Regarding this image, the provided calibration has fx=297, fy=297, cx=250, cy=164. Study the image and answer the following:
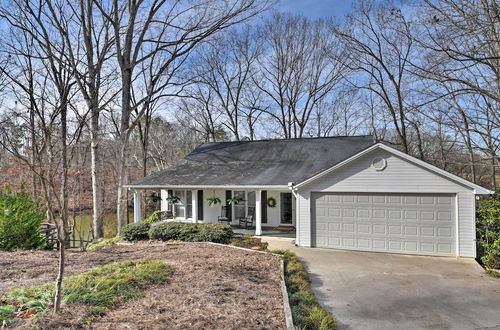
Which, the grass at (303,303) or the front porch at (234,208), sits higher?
the front porch at (234,208)

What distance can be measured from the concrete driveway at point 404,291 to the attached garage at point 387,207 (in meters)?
0.63

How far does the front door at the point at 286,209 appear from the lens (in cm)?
1450

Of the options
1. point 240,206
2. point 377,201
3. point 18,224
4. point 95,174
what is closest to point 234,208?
point 240,206

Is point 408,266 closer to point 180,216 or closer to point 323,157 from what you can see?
point 323,157

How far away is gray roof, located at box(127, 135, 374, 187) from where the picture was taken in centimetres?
1369

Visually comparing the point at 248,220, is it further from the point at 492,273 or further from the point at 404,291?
the point at 492,273

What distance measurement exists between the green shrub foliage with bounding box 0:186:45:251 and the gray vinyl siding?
957 centimetres

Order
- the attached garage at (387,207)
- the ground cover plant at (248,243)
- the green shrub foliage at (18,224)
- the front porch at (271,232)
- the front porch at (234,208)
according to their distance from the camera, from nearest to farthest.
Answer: the attached garage at (387,207), the green shrub foliage at (18,224), the ground cover plant at (248,243), the front porch at (271,232), the front porch at (234,208)

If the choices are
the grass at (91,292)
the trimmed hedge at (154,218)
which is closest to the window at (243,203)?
the trimmed hedge at (154,218)

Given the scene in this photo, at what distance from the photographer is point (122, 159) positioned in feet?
48.2

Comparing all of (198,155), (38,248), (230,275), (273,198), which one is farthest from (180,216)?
(230,275)

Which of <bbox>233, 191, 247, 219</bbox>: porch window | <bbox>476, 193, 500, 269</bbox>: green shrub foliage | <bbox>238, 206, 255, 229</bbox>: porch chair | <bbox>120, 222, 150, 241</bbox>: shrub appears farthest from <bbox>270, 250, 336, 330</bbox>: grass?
<bbox>233, 191, 247, 219</bbox>: porch window

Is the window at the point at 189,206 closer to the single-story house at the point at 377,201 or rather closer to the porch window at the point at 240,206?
the single-story house at the point at 377,201

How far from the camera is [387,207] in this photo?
34.3ft
